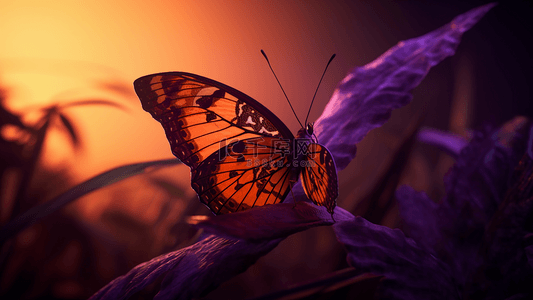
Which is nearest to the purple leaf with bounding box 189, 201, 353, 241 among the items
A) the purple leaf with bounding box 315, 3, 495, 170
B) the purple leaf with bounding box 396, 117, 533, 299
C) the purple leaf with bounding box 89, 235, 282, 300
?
the purple leaf with bounding box 89, 235, 282, 300

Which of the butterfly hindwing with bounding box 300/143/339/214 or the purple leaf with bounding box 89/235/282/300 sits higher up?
the purple leaf with bounding box 89/235/282/300

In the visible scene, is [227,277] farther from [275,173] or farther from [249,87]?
[249,87]

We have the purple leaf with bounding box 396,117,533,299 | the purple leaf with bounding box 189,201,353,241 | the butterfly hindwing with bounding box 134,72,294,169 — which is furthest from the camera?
the butterfly hindwing with bounding box 134,72,294,169

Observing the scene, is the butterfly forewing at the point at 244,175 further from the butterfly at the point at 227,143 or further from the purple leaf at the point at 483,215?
the purple leaf at the point at 483,215

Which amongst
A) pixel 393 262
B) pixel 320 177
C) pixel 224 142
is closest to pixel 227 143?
pixel 224 142

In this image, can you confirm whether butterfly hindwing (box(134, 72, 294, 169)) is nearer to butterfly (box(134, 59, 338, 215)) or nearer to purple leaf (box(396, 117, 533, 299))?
butterfly (box(134, 59, 338, 215))

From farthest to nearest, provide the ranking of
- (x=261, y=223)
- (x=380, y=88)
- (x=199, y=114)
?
(x=199, y=114)
(x=380, y=88)
(x=261, y=223)

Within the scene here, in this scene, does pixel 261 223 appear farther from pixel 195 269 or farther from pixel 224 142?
pixel 224 142

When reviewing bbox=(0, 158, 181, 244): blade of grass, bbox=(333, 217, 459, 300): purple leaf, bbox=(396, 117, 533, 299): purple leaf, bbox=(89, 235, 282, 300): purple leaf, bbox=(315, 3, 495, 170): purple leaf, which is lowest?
bbox=(396, 117, 533, 299): purple leaf
